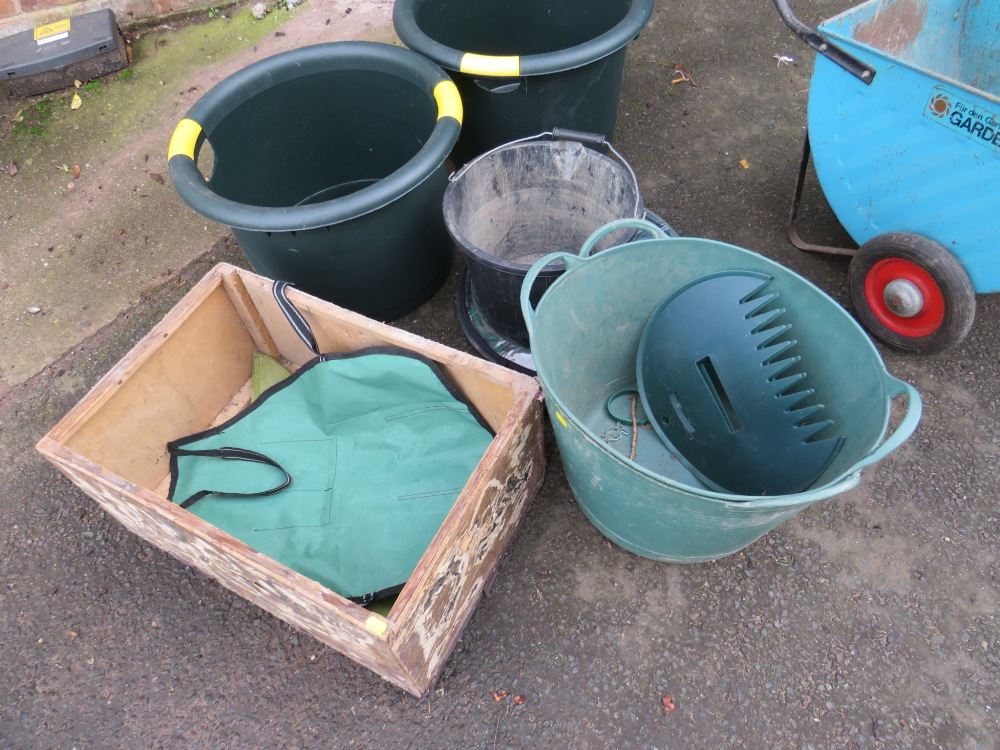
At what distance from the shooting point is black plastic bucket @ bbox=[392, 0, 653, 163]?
1.94 m

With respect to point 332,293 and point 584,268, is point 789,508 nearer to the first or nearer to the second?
point 584,268

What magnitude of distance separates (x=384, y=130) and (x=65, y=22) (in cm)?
200

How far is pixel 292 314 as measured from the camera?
175cm

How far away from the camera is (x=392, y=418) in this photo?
189 cm

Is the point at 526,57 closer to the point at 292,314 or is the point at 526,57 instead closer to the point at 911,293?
the point at 292,314

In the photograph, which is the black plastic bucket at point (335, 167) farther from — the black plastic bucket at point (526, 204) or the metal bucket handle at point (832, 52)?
the metal bucket handle at point (832, 52)

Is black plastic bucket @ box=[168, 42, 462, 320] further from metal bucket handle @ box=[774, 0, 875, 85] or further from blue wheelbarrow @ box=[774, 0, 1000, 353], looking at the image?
blue wheelbarrow @ box=[774, 0, 1000, 353]

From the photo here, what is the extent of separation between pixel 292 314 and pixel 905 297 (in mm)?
1785

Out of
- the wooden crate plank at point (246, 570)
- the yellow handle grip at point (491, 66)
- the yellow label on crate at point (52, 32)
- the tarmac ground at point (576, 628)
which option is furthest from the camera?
the yellow label on crate at point (52, 32)

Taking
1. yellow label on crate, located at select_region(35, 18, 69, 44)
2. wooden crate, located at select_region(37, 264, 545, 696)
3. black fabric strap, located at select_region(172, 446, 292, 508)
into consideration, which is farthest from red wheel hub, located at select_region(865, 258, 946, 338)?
yellow label on crate, located at select_region(35, 18, 69, 44)

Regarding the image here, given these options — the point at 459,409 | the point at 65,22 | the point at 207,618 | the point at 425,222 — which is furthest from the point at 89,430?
the point at 65,22

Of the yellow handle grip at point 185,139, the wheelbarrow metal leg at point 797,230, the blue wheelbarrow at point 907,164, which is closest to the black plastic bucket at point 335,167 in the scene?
the yellow handle grip at point 185,139

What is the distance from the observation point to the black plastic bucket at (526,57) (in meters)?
1.94

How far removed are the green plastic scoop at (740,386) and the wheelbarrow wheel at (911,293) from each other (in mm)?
666
